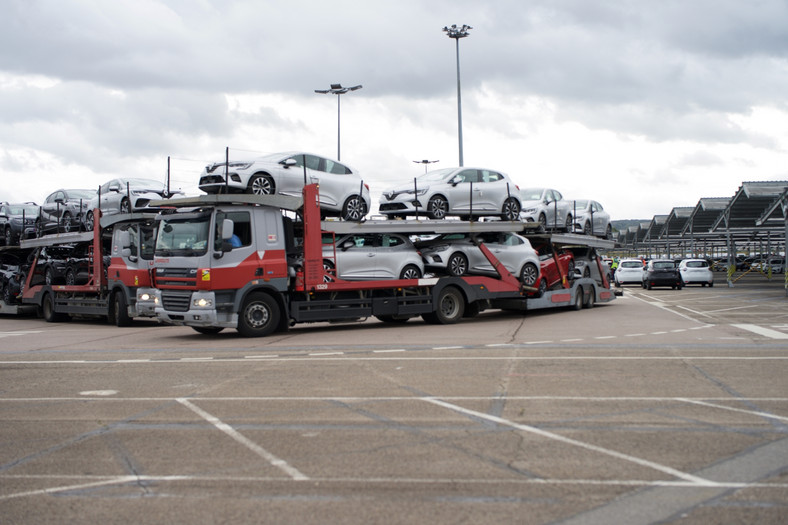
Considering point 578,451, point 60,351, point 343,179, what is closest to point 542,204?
point 343,179

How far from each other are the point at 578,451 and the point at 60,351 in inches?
441

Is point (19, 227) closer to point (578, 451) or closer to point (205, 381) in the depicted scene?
point (205, 381)

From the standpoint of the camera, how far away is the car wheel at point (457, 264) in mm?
20609

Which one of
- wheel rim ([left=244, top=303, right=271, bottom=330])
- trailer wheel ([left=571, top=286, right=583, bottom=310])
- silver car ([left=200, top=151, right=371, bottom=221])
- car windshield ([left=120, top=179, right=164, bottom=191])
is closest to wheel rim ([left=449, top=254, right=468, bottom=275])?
silver car ([left=200, top=151, right=371, bottom=221])

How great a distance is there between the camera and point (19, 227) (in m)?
28.2

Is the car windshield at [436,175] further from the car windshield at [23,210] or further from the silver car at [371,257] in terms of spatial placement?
the car windshield at [23,210]

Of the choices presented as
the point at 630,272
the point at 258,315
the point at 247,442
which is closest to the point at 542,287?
the point at 258,315

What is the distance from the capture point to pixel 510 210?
22.0m

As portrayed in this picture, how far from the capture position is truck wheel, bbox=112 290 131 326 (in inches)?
843

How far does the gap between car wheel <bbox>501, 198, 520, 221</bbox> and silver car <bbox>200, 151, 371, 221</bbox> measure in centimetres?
430

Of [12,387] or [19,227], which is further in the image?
[19,227]

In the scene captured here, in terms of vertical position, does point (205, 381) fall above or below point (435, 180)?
below

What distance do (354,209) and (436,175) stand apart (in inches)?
120

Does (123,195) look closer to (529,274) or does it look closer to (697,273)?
(529,274)
